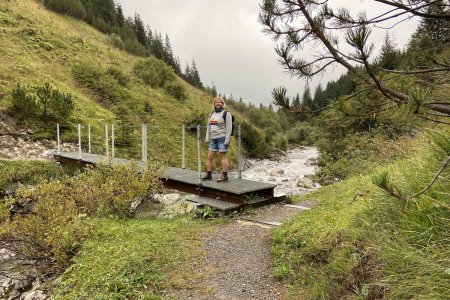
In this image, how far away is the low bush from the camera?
5297mm

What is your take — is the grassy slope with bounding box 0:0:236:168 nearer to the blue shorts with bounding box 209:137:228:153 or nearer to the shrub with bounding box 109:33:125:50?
the shrub with bounding box 109:33:125:50

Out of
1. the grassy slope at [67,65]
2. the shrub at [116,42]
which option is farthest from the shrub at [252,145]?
the shrub at [116,42]

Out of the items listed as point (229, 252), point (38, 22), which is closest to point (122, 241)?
point (229, 252)

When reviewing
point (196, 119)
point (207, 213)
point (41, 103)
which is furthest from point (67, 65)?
point (207, 213)

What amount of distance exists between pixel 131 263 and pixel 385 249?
9.83 ft

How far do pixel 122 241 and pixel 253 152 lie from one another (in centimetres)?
2575

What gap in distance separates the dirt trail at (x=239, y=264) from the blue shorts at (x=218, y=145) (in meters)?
1.78

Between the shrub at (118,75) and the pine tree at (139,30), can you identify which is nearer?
the shrub at (118,75)

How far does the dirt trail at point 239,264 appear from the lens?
364 cm

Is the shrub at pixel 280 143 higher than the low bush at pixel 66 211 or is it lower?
higher

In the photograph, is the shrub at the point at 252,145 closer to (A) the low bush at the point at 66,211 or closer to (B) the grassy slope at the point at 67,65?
(B) the grassy slope at the point at 67,65

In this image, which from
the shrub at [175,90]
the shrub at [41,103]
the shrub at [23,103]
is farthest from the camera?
the shrub at [175,90]

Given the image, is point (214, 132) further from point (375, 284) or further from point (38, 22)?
point (38, 22)

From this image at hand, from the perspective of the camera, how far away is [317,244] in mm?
4105
